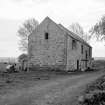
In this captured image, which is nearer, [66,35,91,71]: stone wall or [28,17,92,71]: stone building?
[28,17,92,71]: stone building

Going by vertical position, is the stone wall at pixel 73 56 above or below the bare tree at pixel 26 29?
below

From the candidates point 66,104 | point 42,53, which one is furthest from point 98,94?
point 42,53

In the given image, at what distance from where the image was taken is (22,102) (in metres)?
7.78

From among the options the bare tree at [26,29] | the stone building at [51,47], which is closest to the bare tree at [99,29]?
the stone building at [51,47]

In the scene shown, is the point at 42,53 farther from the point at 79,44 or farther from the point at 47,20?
the point at 79,44

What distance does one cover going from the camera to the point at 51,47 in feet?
83.4

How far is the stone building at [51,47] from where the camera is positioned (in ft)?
81.0

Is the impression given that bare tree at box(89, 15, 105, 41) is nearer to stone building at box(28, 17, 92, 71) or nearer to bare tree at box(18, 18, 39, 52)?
stone building at box(28, 17, 92, 71)

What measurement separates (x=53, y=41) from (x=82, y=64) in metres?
10.6

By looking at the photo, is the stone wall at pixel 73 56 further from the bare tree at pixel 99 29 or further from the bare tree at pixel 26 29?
the bare tree at pixel 26 29

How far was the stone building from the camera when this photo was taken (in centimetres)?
2469

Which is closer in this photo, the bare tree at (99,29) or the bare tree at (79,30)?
the bare tree at (99,29)

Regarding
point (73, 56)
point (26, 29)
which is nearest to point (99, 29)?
point (73, 56)

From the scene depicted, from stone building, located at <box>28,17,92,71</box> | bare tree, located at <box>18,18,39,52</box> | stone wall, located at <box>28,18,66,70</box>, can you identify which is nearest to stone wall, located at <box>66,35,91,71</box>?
stone building, located at <box>28,17,92,71</box>
